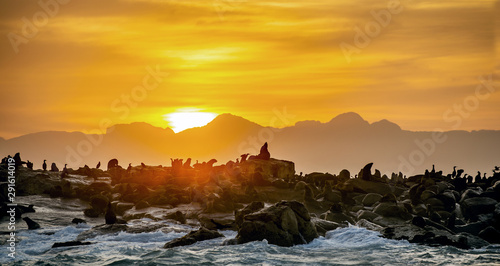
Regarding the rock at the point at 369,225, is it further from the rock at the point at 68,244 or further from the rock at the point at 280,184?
the rock at the point at 68,244

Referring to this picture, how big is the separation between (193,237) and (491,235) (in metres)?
17.9

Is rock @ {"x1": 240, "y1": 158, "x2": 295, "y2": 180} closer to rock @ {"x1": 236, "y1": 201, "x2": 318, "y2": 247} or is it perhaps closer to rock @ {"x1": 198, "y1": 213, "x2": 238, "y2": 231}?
rock @ {"x1": 198, "y1": 213, "x2": 238, "y2": 231}

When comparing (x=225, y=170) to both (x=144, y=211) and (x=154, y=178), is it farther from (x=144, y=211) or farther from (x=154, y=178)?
(x=144, y=211)

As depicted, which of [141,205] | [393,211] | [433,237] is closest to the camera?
[433,237]

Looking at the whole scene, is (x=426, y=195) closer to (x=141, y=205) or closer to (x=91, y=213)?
(x=141, y=205)

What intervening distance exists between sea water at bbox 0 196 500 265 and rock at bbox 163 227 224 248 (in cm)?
46

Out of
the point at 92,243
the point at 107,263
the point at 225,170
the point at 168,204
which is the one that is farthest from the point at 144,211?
the point at 225,170

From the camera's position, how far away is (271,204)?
164 ft

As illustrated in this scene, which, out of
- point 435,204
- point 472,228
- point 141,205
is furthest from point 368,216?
point 141,205

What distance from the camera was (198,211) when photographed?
4634cm

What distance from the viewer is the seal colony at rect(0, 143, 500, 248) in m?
34.7


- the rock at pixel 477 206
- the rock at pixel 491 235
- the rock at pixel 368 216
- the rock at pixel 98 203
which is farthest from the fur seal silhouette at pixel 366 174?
the rock at pixel 98 203

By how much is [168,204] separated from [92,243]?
622 inches

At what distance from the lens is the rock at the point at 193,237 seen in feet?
111
